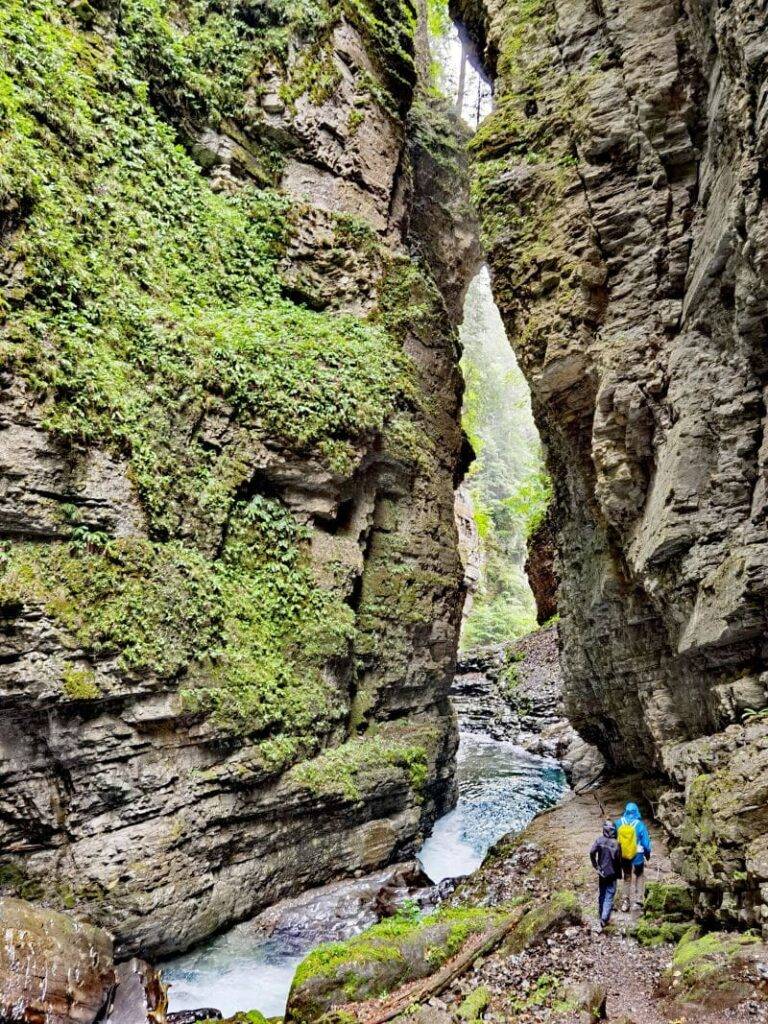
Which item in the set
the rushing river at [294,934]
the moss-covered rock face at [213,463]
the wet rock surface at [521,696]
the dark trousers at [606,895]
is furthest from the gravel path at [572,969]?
the wet rock surface at [521,696]

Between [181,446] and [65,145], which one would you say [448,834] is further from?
[65,145]

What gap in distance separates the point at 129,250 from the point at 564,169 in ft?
28.1

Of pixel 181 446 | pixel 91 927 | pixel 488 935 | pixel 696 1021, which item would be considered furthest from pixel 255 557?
pixel 696 1021

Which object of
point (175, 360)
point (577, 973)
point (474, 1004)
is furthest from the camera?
point (175, 360)

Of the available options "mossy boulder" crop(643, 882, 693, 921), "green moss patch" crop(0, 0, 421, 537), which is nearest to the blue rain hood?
"mossy boulder" crop(643, 882, 693, 921)

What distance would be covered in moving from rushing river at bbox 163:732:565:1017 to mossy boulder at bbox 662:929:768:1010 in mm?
6030

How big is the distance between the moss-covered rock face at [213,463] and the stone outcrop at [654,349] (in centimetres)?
403

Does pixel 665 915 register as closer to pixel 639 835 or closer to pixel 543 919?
pixel 639 835

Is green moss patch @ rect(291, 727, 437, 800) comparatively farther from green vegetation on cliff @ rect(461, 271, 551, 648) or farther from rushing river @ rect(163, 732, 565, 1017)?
green vegetation on cliff @ rect(461, 271, 551, 648)

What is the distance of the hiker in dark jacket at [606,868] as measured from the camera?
762 cm

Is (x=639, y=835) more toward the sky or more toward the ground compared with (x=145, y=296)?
more toward the ground

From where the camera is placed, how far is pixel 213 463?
11633 mm

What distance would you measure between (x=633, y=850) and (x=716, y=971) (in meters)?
2.76

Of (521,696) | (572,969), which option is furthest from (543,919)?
(521,696)
